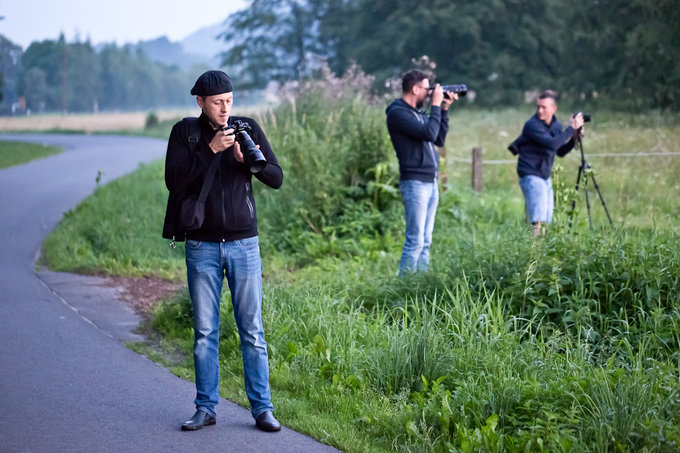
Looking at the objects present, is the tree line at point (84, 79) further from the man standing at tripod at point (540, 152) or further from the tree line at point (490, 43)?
the man standing at tripod at point (540, 152)

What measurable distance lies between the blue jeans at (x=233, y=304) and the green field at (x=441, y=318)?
1.39 feet

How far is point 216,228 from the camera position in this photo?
197 inches

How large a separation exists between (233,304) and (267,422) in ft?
2.44

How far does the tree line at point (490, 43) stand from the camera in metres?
32.5

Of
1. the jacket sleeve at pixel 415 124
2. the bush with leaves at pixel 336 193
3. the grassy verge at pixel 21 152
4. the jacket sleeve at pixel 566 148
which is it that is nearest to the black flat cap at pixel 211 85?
the jacket sleeve at pixel 415 124

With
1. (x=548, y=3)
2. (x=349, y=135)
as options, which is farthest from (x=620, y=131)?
(x=548, y=3)

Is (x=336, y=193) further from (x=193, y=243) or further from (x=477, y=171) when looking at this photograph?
(x=193, y=243)

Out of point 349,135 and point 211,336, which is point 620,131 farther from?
point 211,336

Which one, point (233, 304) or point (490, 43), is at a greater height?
point (490, 43)

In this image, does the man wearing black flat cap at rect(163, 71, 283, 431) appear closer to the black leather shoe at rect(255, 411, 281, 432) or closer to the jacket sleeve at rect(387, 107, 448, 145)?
the black leather shoe at rect(255, 411, 281, 432)

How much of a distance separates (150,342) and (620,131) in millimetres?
16725

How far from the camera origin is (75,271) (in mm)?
10852

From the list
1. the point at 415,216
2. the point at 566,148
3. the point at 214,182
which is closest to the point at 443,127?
the point at 415,216

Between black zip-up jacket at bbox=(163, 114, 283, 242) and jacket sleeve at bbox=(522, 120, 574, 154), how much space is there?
5465 millimetres
